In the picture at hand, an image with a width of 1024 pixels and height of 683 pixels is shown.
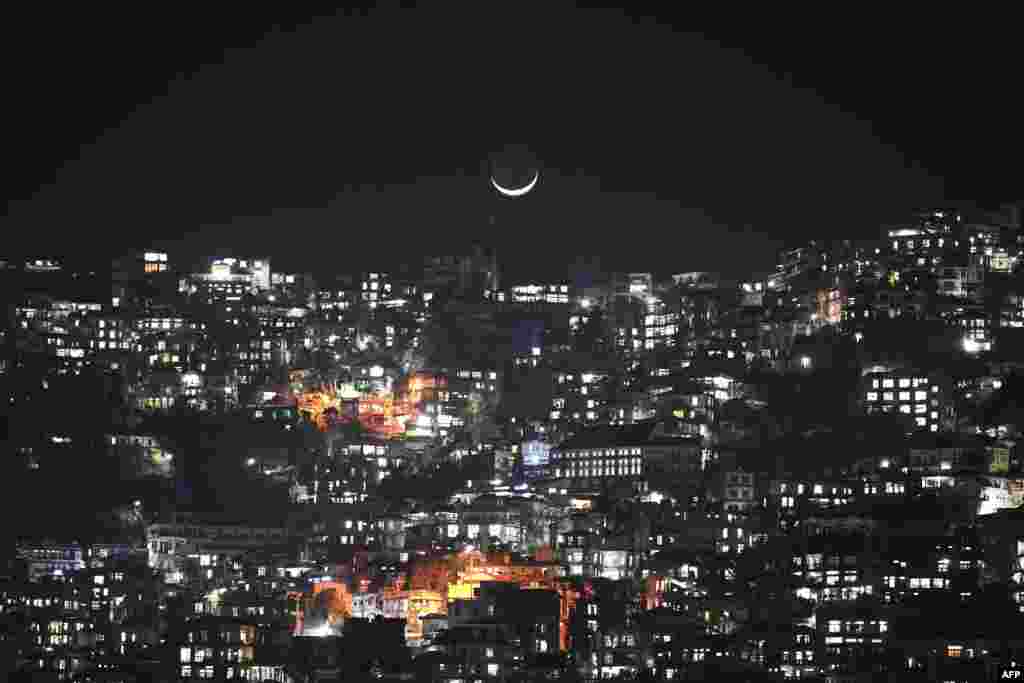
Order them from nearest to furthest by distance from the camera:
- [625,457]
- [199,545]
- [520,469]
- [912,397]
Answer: [199,545] → [912,397] → [625,457] → [520,469]

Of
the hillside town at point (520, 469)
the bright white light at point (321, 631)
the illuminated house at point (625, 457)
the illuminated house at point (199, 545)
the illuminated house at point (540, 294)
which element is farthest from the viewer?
the illuminated house at point (540, 294)

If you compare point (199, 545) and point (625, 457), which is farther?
point (625, 457)

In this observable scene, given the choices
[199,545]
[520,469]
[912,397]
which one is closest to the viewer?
[199,545]

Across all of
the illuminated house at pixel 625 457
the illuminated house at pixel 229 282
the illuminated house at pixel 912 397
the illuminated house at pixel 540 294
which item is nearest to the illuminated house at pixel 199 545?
the illuminated house at pixel 625 457

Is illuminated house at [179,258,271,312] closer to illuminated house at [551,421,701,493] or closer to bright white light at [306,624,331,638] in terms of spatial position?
illuminated house at [551,421,701,493]

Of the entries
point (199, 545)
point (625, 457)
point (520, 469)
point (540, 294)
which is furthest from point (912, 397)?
point (540, 294)

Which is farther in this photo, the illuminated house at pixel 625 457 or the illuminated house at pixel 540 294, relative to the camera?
the illuminated house at pixel 540 294

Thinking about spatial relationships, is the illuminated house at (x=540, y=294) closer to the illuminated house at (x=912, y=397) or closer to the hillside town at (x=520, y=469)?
the hillside town at (x=520, y=469)

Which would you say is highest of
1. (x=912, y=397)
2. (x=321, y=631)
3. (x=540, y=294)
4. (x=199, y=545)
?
(x=540, y=294)

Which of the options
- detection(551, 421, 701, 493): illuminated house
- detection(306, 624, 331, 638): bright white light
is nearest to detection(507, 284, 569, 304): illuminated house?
detection(551, 421, 701, 493): illuminated house

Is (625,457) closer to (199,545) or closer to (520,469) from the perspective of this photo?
(520,469)

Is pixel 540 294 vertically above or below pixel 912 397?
above

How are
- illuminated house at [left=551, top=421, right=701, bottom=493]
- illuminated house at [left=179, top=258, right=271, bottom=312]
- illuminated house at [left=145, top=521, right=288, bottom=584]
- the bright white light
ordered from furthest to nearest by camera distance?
illuminated house at [left=179, top=258, right=271, bottom=312] → illuminated house at [left=551, top=421, right=701, bottom=493] → illuminated house at [left=145, top=521, right=288, bottom=584] → the bright white light
